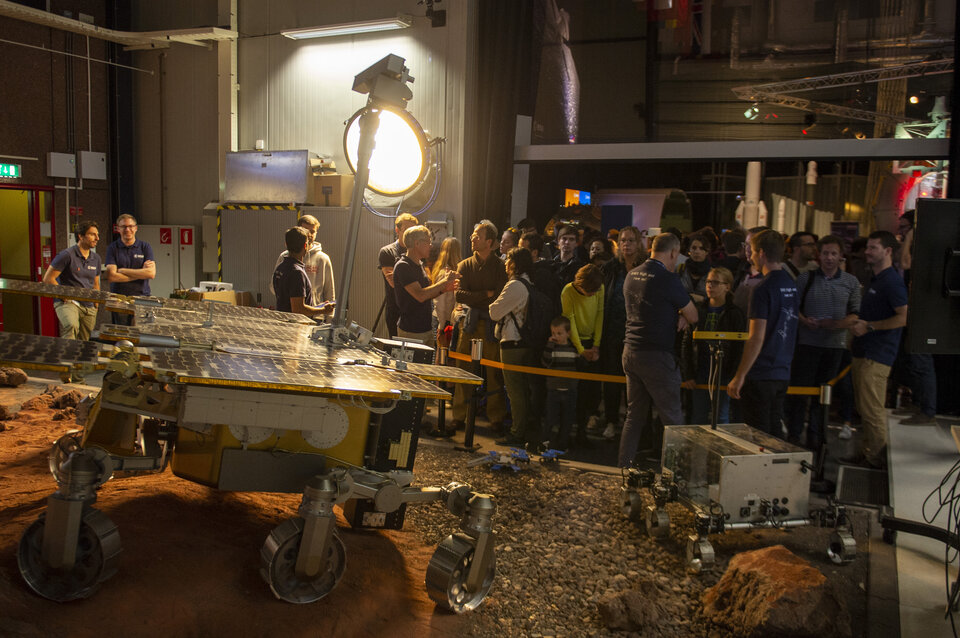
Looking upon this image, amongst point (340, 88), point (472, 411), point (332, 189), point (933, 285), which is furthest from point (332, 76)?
point (933, 285)

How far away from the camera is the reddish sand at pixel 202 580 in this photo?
3.08 meters

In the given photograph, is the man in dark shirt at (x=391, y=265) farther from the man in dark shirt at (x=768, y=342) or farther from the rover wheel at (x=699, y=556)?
the rover wheel at (x=699, y=556)

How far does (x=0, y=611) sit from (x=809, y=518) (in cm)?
415

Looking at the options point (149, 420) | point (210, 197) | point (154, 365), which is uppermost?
point (210, 197)

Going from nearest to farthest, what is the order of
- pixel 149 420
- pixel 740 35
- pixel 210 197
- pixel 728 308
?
pixel 149 420
pixel 728 308
pixel 740 35
pixel 210 197

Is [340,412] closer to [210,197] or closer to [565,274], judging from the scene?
[565,274]

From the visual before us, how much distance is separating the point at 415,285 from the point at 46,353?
154 inches

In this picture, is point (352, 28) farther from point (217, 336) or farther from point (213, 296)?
point (217, 336)

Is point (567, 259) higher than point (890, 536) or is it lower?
higher

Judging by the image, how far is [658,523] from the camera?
4.50m

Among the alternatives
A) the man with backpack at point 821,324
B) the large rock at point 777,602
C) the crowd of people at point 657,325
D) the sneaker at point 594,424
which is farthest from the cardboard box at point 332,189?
the large rock at point 777,602

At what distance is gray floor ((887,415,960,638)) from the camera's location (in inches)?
146

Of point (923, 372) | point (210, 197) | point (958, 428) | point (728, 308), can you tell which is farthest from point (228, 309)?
point (210, 197)

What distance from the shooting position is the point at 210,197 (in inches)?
464
